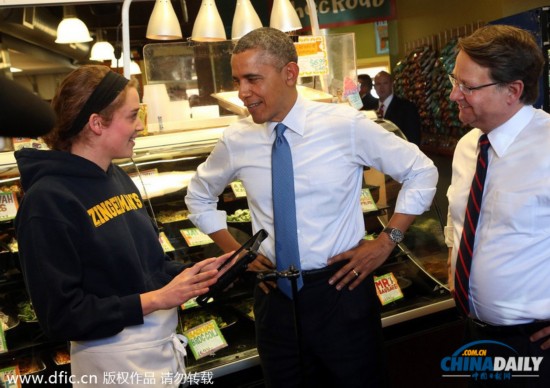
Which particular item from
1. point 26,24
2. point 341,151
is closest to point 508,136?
point 341,151

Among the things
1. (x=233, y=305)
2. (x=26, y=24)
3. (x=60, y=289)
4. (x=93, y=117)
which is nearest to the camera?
(x=60, y=289)

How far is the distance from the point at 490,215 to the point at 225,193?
1.58m

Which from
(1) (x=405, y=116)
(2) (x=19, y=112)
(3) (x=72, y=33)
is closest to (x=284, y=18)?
(2) (x=19, y=112)

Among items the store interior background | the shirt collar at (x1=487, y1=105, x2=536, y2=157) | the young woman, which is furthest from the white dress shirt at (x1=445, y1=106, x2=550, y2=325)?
the store interior background

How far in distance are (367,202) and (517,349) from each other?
1525 mm

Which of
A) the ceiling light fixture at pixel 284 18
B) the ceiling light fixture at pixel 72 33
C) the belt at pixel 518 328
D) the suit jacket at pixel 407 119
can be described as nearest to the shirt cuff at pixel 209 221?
the belt at pixel 518 328

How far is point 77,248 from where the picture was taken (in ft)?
5.67

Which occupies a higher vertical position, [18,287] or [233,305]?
[18,287]

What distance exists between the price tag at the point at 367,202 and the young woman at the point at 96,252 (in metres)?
1.62

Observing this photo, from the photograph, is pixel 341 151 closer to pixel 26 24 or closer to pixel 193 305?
pixel 193 305

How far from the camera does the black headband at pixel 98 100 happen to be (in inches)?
72.4

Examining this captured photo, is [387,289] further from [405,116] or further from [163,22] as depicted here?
[405,116]

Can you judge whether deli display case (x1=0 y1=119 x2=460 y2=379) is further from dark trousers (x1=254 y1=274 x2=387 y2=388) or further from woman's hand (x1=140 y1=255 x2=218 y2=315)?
woman's hand (x1=140 y1=255 x2=218 y2=315)

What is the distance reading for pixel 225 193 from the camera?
125 inches
